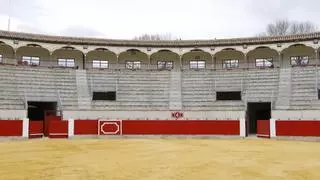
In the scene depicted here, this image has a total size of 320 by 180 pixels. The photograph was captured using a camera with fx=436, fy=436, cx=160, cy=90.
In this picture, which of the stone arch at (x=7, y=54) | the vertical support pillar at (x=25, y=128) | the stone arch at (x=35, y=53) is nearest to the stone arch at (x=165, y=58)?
the stone arch at (x=35, y=53)

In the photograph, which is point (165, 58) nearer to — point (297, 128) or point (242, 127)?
point (242, 127)

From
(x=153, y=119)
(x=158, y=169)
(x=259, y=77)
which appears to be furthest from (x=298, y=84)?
(x=158, y=169)

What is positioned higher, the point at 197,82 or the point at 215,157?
the point at 197,82

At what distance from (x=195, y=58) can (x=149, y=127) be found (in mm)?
9706

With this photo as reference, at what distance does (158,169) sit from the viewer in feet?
40.1

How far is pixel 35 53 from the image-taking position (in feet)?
114

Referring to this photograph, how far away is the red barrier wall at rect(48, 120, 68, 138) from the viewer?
28531 millimetres

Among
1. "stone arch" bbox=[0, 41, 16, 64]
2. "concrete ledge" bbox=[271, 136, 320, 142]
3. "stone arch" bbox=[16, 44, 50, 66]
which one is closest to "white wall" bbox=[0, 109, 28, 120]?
"stone arch" bbox=[0, 41, 16, 64]

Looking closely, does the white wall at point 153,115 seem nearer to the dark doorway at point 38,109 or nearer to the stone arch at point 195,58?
the dark doorway at point 38,109

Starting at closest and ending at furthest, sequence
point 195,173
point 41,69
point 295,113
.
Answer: point 195,173, point 295,113, point 41,69

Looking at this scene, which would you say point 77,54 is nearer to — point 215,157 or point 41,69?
point 41,69

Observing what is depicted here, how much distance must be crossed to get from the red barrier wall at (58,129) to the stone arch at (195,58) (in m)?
12.2

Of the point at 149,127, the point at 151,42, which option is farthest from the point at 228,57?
the point at 149,127

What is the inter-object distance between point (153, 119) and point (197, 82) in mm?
5724
